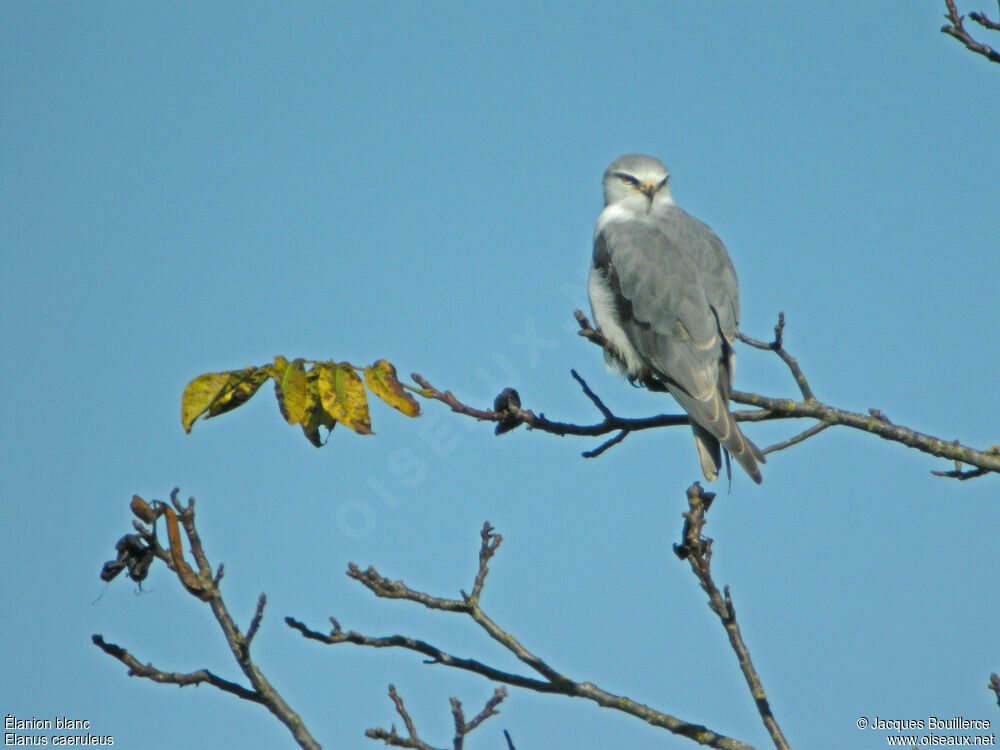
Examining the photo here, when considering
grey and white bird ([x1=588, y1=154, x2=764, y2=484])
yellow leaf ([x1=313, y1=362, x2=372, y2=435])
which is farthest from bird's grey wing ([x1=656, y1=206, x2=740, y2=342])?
yellow leaf ([x1=313, y1=362, x2=372, y2=435])

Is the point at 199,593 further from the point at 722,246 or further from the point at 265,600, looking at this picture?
the point at 722,246

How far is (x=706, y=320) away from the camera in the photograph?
19.8 feet

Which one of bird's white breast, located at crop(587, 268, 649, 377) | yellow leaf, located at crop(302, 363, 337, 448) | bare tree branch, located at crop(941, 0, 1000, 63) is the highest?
bird's white breast, located at crop(587, 268, 649, 377)

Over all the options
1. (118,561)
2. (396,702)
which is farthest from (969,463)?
(118,561)

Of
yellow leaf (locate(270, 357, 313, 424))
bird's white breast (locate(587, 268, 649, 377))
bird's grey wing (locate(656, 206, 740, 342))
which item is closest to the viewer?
yellow leaf (locate(270, 357, 313, 424))

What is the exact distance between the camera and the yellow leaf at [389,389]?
3.68m

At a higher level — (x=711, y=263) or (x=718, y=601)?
Result: (x=711, y=263)

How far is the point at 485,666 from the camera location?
11.0 feet

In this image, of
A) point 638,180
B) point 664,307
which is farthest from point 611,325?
point 638,180

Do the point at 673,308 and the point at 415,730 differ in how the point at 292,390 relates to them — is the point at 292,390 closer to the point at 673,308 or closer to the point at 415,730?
the point at 415,730

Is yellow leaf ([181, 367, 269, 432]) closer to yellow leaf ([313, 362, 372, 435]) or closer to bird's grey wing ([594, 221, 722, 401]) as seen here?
yellow leaf ([313, 362, 372, 435])

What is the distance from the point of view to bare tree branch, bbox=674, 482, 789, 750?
320 centimetres

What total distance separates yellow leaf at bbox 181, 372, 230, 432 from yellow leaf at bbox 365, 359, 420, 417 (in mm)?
567

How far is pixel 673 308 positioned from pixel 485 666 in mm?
3259
